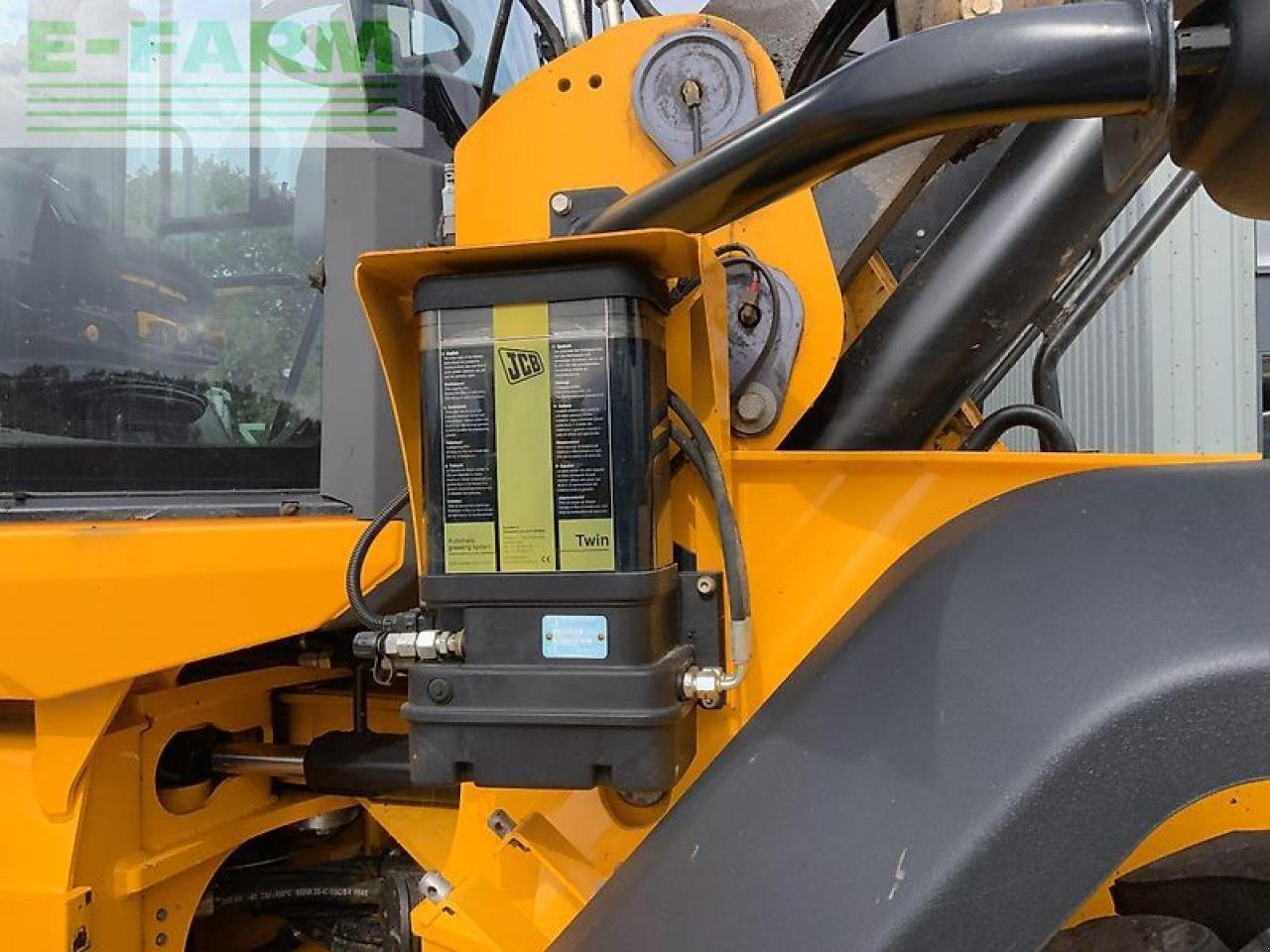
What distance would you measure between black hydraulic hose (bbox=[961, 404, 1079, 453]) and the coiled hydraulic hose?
775mm

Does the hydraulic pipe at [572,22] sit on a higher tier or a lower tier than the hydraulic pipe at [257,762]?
higher

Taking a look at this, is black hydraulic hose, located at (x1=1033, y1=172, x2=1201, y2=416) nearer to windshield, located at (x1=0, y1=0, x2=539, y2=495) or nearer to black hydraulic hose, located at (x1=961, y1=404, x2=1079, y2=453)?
black hydraulic hose, located at (x1=961, y1=404, x2=1079, y2=453)

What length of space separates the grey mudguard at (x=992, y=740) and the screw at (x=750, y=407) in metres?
0.31

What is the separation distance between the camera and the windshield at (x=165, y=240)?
147cm

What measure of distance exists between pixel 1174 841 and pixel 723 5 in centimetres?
137

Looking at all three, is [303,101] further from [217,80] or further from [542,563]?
[542,563]

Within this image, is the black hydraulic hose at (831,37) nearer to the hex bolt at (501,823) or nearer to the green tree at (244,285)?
the green tree at (244,285)

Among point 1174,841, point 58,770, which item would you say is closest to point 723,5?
point 1174,841

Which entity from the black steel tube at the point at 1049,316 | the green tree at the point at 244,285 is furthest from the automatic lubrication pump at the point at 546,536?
the black steel tube at the point at 1049,316

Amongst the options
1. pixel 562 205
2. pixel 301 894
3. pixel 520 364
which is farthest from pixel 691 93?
pixel 301 894

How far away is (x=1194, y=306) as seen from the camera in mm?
5234

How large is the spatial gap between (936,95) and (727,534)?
0.44m

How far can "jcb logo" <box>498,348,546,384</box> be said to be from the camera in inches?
35.2

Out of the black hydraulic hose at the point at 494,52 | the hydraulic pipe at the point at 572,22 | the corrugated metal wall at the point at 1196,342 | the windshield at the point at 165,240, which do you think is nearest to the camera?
the hydraulic pipe at the point at 572,22
